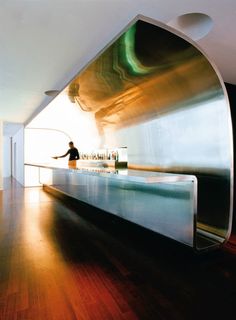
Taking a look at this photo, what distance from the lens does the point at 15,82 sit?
3740mm

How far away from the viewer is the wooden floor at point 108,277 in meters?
1.40

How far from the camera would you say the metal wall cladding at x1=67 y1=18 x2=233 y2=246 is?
226cm

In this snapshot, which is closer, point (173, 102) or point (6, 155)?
point (173, 102)

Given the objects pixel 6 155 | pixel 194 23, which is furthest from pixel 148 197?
pixel 6 155

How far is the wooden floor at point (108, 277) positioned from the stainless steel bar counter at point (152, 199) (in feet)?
0.53

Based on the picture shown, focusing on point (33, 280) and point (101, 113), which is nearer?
point (33, 280)

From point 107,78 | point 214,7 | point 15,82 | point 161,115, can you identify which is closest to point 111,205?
point 161,115

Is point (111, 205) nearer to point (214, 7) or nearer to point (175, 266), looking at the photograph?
point (175, 266)

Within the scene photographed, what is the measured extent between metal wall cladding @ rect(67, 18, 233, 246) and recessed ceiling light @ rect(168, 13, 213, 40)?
0.75 feet

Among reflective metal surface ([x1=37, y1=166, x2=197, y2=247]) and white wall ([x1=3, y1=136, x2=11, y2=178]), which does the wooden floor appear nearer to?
reflective metal surface ([x1=37, y1=166, x2=197, y2=247])

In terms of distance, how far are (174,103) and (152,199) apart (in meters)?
1.38

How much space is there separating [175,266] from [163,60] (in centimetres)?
213

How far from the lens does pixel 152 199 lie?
3074mm

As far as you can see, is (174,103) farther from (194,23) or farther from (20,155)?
(20,155)
